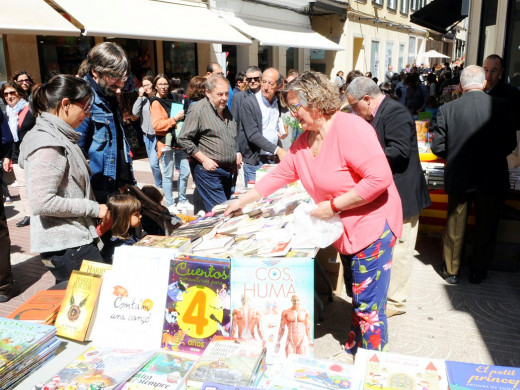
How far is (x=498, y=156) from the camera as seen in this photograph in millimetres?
3760

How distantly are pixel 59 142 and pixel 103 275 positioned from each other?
680 mm

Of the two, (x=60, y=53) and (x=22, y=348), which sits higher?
(x=60, y=53)

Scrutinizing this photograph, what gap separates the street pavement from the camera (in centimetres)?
306

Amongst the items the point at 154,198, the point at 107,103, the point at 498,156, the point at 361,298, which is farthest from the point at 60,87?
the point at 498,156

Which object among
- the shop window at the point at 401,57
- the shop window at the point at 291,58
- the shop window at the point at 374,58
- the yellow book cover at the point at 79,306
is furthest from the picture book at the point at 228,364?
the shop window at the point at 401,57

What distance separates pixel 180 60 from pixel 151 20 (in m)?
2.95

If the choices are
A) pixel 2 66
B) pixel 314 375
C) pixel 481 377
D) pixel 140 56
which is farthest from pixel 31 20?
pixel 481 377

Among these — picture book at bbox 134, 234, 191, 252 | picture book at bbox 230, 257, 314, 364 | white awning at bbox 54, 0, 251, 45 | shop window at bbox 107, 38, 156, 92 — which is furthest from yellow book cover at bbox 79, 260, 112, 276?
shop window at bbox 107, 38, 156, 92

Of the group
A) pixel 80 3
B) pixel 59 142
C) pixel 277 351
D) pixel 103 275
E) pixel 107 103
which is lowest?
pixel 277 351

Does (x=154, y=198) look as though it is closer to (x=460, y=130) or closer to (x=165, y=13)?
(x=460, y=130)

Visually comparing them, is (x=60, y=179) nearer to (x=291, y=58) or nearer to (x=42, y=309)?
(x=42, y=309)

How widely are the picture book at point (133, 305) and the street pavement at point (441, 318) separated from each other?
1.37 m

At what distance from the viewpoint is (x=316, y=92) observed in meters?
2.17

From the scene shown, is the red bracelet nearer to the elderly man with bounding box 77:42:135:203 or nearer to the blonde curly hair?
the blonde curly hair
